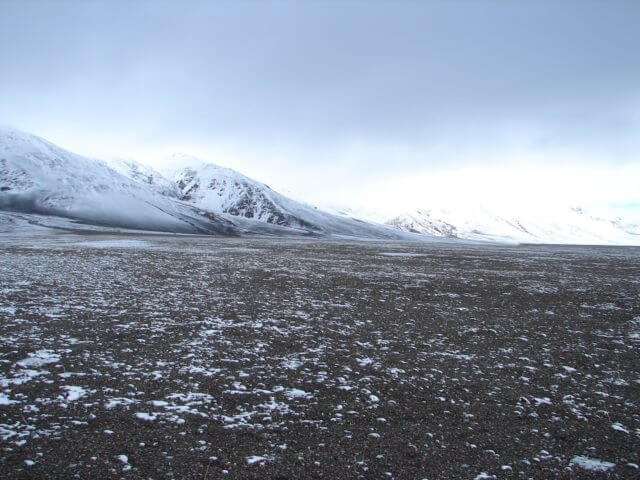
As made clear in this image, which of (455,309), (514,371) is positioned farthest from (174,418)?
(455,309)

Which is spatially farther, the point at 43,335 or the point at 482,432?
the point at 43,335

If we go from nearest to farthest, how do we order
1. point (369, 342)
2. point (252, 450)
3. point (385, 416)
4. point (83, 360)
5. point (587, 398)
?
point (252, 450) < point (385, 416) < point (587, 398) < point (83, 360) < point (369, 342)

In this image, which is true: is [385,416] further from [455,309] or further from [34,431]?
[455,309]

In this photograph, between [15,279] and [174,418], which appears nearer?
[174,418]

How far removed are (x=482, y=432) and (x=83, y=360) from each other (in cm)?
880

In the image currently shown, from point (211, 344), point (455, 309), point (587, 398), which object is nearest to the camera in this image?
point (587, 398)

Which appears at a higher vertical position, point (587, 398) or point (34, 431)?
point (587, 398)

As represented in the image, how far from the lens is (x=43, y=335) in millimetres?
11383

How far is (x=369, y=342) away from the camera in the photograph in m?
12.0

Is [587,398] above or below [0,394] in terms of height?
above

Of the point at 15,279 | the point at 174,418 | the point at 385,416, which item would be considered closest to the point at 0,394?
the point at 174,418

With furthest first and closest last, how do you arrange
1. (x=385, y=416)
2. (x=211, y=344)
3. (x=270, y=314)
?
(x=270, y=314) < (x=211, y=344) < (x=385, y=416)

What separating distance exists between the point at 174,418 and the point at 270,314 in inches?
326

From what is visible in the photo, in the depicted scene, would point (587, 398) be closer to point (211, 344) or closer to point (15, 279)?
point (211, 344)
